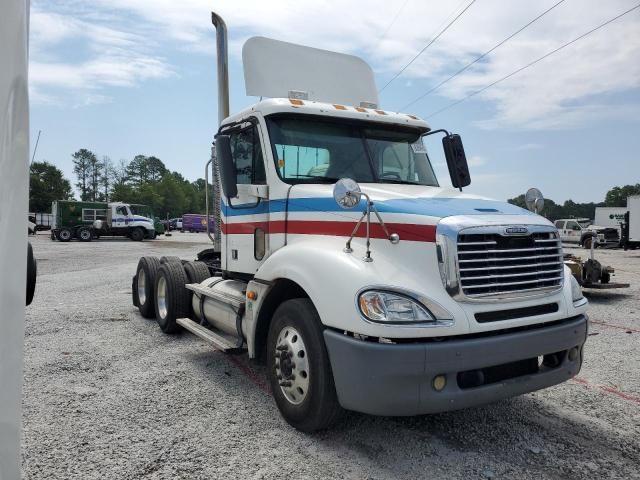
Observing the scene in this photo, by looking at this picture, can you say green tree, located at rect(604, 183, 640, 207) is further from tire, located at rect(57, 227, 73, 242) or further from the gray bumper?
the gray bumper

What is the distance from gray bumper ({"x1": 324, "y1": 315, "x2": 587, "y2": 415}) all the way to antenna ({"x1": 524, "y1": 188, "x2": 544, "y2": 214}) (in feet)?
5.24

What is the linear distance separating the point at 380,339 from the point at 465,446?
1133 millimetres

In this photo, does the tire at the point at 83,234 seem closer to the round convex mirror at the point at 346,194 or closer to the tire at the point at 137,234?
the tire at the point at 137,234

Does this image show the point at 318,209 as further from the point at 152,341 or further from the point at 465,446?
the point at 152,341

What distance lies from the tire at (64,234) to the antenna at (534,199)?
3482 cm

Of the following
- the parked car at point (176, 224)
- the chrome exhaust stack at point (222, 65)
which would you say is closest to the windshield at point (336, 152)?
the chrome exhaust stack at point (222, 65)

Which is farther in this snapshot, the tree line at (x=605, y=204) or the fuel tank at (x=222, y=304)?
the tree line at (x=605, y=204)

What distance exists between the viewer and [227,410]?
4.14 m

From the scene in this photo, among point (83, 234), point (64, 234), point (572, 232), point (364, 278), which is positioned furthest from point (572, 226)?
point (64, 234)

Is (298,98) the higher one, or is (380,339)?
(298,98)

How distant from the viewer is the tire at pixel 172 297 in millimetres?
6582

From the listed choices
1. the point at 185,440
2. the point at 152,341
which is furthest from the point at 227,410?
the point at 152,341

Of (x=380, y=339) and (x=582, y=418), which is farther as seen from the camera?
(x=582, y=418)

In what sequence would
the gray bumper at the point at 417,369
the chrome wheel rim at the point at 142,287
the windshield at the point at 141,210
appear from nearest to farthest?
the gray bumper at the point at 417,369, the chrome wheel rim at the point at 142,287, the windshield at the point at 141,210
